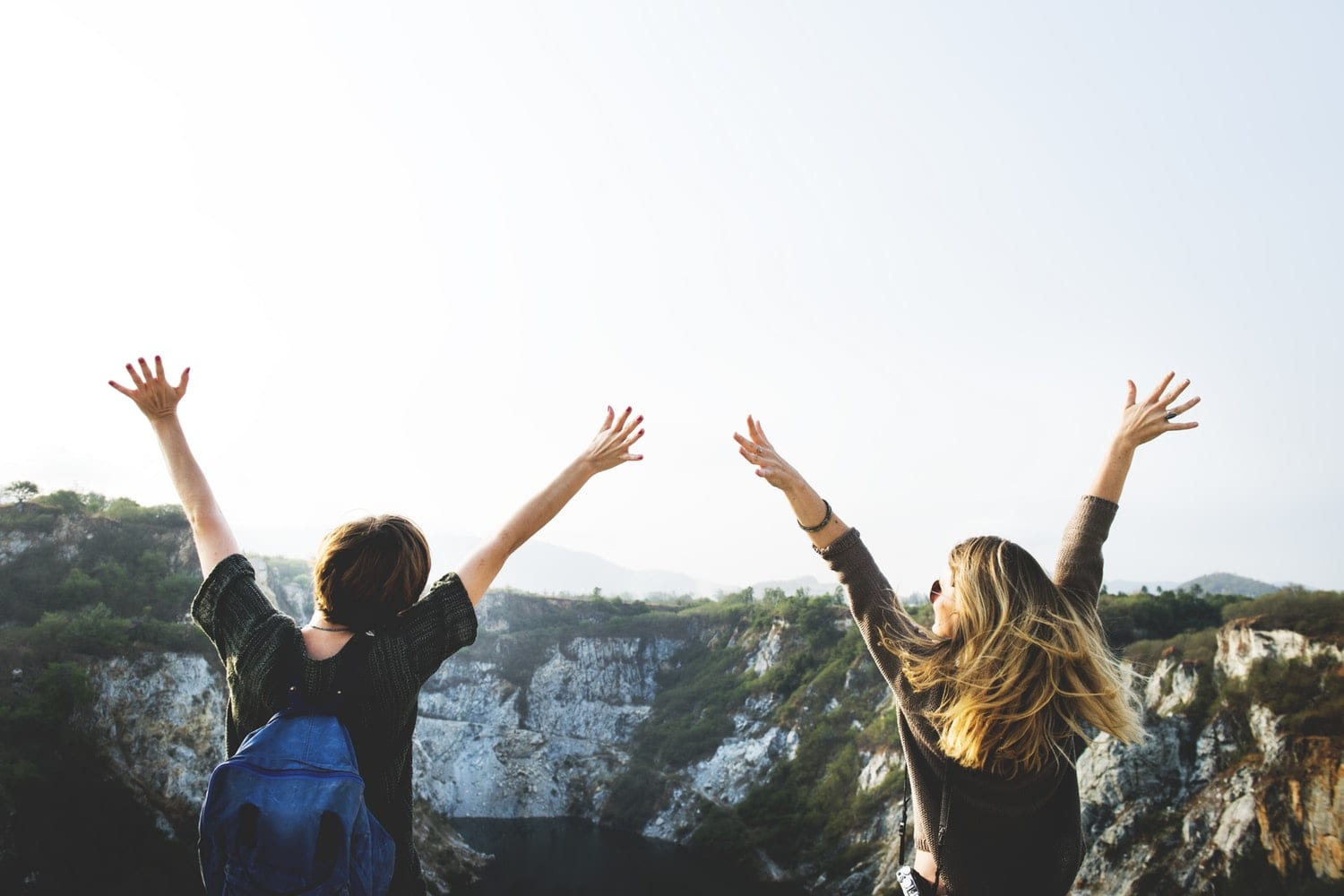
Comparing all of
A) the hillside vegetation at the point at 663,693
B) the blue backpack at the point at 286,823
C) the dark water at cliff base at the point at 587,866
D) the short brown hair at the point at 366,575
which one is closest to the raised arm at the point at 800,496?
the short brown hair at the point at 366,575

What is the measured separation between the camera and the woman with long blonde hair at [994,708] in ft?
7.31

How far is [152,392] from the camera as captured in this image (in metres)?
3.02

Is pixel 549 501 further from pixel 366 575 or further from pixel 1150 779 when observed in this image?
pixel 1150 779

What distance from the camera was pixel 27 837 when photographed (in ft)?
81.3

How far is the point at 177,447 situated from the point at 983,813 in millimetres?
3066

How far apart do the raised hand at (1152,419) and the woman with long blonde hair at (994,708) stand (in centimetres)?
100

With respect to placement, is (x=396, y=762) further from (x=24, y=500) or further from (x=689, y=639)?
(x=689, y=639)

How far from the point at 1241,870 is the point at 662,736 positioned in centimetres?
4726

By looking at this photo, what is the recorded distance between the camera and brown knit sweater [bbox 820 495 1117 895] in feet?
7.77

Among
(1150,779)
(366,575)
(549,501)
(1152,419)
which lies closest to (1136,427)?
(1152,419)

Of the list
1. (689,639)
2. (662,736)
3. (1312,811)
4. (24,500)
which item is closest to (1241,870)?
(1312,811)

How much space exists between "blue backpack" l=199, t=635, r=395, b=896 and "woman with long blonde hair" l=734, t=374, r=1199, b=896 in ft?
5.12

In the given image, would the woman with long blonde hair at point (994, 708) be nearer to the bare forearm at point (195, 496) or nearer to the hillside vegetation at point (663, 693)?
the bare forearm at point (195, 496)

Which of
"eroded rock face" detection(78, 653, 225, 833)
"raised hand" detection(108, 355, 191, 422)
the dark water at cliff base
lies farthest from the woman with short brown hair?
the dark water at cliff base
